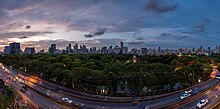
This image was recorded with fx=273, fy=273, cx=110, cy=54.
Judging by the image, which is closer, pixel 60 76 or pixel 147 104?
pixel 147 104

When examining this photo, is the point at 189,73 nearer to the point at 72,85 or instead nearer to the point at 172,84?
the point at 172,84

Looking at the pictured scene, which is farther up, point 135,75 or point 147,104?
point 135,75

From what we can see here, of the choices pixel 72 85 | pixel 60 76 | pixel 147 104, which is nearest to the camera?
pixel 147 104

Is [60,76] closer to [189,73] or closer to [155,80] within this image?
[155,80]

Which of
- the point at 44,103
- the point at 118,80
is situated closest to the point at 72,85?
the point at 118,80

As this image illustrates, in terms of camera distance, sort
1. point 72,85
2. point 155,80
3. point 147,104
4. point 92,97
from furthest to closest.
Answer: point 72,85 → point 155,80 → point 92,97 → point 147,104

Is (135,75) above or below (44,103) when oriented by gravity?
above

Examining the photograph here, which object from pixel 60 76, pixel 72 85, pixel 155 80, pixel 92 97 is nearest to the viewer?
pixel 92 97

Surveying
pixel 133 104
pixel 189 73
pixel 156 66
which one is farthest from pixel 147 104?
pixel 189 73

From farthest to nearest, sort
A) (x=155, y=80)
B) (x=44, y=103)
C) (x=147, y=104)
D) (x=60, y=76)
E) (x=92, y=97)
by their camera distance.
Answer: (x=60, y=76), (x=155, y=80), (x=92, y=97), (x=44, y=103), (x=147, y=104)
